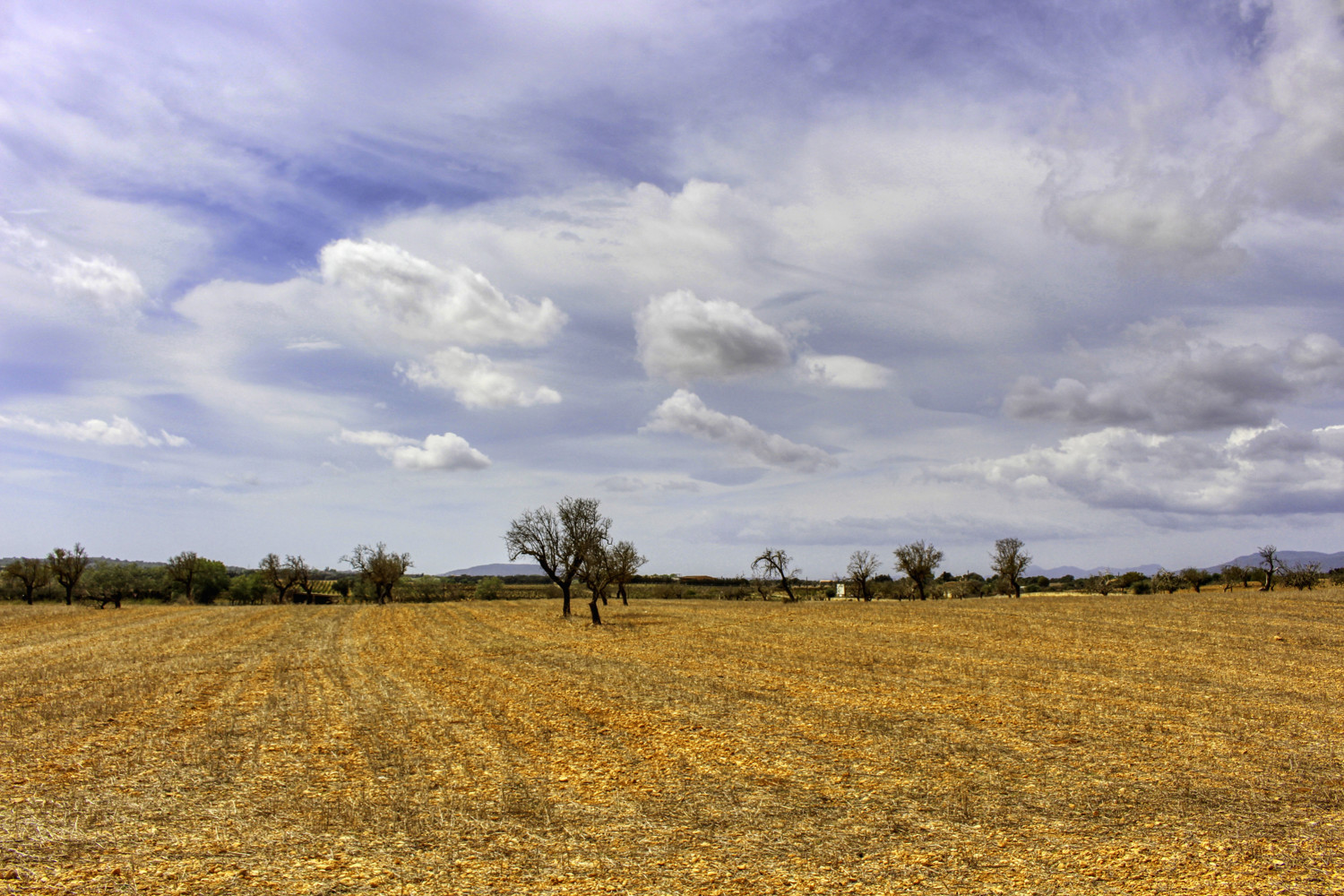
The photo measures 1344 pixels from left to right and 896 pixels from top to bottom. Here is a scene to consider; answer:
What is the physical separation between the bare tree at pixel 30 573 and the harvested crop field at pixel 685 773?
196 feet

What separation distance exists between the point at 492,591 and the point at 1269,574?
6982cm

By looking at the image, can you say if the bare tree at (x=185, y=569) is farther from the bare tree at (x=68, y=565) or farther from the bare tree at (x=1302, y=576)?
the bare tree at (x=1302, y=576)

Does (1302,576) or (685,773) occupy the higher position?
(1302,576)

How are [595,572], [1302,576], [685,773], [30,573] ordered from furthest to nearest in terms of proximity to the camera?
[30,573] → [1302,576] → [595,572] → [685,773]

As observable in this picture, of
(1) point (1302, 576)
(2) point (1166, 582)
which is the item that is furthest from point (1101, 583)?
(1) point (1302, 576)

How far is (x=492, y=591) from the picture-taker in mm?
81500

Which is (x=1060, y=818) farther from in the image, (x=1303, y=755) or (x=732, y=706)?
(x=732, y=706)

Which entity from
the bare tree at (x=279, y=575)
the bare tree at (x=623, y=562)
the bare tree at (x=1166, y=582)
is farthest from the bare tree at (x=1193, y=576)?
the bare tree at (x=279, y=575)

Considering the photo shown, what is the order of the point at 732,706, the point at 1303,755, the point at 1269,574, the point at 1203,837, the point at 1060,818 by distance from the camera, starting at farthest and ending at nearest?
the point at 1269,574 → the point at 732,706 → the point at 1303,755 → the point at 1060,818 → the point at 1203,837

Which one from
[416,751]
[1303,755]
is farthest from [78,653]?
[1303,755]

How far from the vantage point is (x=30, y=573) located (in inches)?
2741

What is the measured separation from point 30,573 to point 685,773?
8470 cm

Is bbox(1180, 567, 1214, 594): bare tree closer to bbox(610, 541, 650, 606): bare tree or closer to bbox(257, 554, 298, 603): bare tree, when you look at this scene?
bbox(610, 541, 650, 606): bare tree

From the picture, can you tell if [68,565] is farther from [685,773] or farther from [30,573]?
[685,773]
